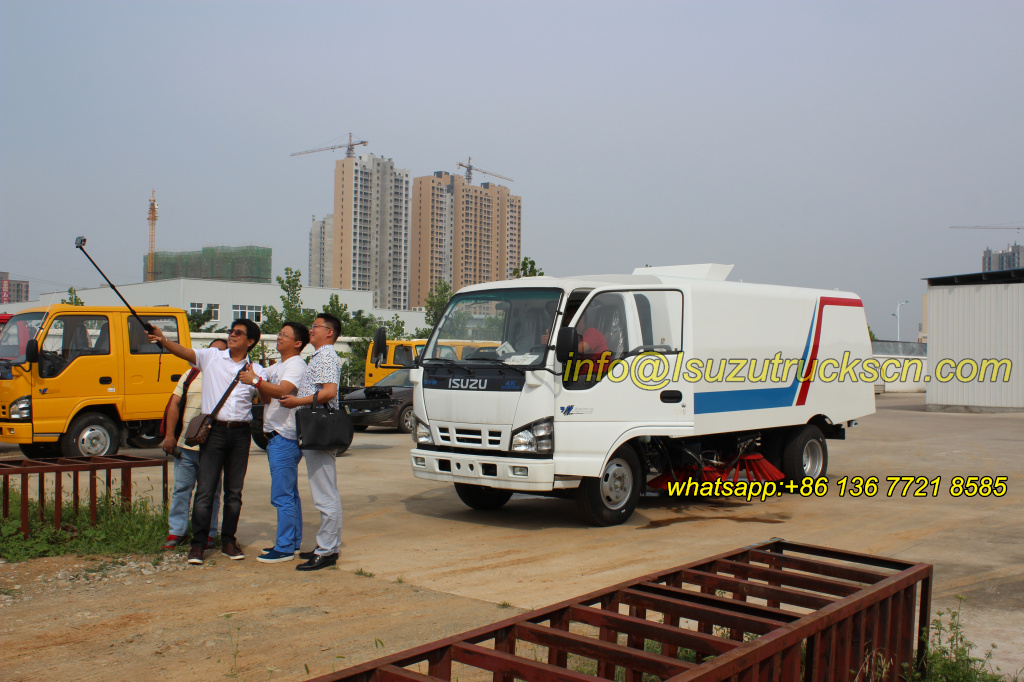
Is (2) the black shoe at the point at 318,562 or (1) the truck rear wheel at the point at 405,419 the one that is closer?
(2) the black shoe at the point at 318,562

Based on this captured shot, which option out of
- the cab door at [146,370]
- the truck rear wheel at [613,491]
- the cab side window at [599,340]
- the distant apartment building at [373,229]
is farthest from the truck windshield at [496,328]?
the distant apartment building at [373,229]

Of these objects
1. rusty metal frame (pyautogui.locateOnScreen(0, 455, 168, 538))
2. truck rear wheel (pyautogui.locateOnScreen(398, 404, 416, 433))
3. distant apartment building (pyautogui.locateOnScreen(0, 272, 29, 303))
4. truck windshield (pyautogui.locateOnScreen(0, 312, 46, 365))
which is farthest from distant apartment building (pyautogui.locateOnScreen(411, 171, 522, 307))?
rusty metal frame (pyautogui.locateOnScreen(0, 455, 168, 538))

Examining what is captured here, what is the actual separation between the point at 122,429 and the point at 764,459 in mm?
9604

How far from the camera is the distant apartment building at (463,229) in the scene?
95.3m

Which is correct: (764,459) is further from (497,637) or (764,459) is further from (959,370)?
(959,370)

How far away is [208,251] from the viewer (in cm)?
10144

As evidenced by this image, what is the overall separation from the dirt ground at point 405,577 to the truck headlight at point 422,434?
864mm

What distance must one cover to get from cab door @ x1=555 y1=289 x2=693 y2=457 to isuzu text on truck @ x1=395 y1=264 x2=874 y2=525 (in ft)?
0.04

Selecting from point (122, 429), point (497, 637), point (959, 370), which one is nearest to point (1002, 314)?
point (959, 370)

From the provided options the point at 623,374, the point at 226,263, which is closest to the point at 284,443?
the point at 623,374

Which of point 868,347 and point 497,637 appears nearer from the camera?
point 497,637

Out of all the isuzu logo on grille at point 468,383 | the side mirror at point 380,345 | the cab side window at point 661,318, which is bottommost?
the isuzu logo on grille at point 468,383

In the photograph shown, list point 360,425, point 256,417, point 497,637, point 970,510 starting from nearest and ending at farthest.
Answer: point 497,637
point 970,510
point 256,417
point 360,425

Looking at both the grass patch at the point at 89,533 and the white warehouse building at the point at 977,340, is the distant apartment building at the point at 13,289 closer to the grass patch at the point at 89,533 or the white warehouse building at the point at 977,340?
the white warehouse building at the point at 977,340
